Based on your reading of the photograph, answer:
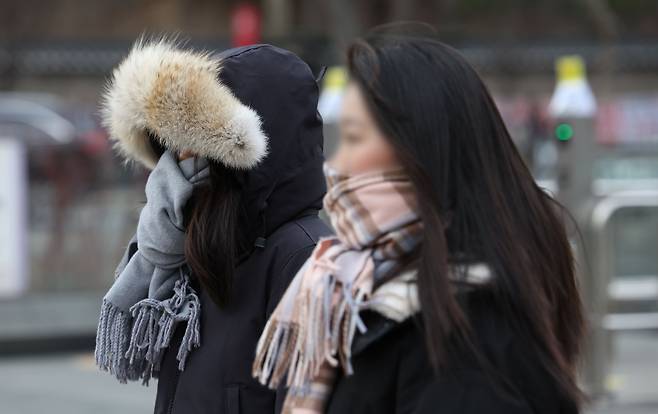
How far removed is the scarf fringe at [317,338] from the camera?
1578mm

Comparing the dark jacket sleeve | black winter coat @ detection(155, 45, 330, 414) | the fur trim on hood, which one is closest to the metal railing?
black winter coat @ detection(155, 45, 330, 414)

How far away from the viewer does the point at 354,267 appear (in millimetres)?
1604

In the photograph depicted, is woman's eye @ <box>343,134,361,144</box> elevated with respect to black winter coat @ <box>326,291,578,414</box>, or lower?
elevated

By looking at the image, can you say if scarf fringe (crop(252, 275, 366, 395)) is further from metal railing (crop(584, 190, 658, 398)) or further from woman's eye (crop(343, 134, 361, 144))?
metal railing (crop(584, 190, 658, 398))

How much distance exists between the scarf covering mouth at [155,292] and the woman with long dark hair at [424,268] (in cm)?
70

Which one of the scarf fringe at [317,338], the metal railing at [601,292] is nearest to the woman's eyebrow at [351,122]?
the scarf fringe at [317,338]

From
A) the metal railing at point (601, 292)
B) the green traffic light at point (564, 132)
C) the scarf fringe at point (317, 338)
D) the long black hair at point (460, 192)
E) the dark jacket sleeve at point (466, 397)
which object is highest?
the green traffic light at point (564, 132)

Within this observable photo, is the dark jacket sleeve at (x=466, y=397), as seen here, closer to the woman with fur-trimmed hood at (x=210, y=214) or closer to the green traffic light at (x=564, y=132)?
the woman with fur-trimmed hood at (x=210, y=214)

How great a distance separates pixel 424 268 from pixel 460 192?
0.13m

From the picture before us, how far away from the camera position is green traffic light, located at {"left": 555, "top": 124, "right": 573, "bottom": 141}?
748 centimetres

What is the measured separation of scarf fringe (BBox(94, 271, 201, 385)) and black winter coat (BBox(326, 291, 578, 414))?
780mm

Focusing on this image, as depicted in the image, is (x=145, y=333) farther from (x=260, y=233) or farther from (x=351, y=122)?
(x=351, y=122)

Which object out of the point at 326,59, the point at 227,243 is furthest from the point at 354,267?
the point at 326,59

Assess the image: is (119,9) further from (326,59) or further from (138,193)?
(138,193)
